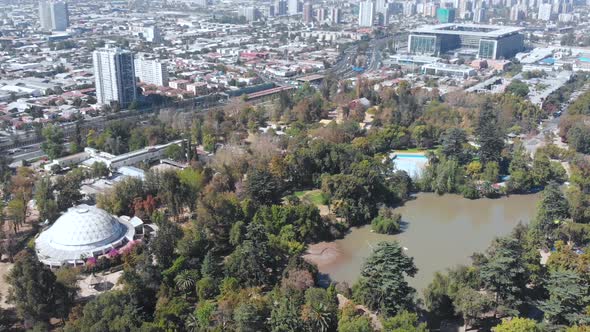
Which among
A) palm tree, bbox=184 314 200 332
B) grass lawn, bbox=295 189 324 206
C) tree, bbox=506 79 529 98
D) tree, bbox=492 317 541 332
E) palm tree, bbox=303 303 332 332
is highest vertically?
tree, bbox=506 79 529 98

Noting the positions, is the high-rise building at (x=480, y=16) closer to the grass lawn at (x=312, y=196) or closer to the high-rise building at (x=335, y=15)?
the high-rise building at (x=335, y=15)

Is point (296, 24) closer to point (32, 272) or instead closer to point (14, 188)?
point (14, 188)

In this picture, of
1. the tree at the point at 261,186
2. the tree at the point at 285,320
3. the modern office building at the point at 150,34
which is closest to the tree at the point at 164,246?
the tree at the point at 285,320

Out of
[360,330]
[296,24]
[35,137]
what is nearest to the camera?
[360,330]

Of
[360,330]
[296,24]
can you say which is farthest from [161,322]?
[296,24]

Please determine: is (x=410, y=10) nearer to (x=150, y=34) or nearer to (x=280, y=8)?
(x=280, y=8)

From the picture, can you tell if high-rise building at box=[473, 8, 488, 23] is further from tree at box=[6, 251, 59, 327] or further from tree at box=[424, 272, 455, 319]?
tree at box=[6, 251, 59, 327]

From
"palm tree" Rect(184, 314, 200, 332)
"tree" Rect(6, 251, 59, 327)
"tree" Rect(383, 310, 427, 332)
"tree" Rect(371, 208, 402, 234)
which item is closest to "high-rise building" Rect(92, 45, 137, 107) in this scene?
A: "tree" Rect(371, 208, 402, 234)
